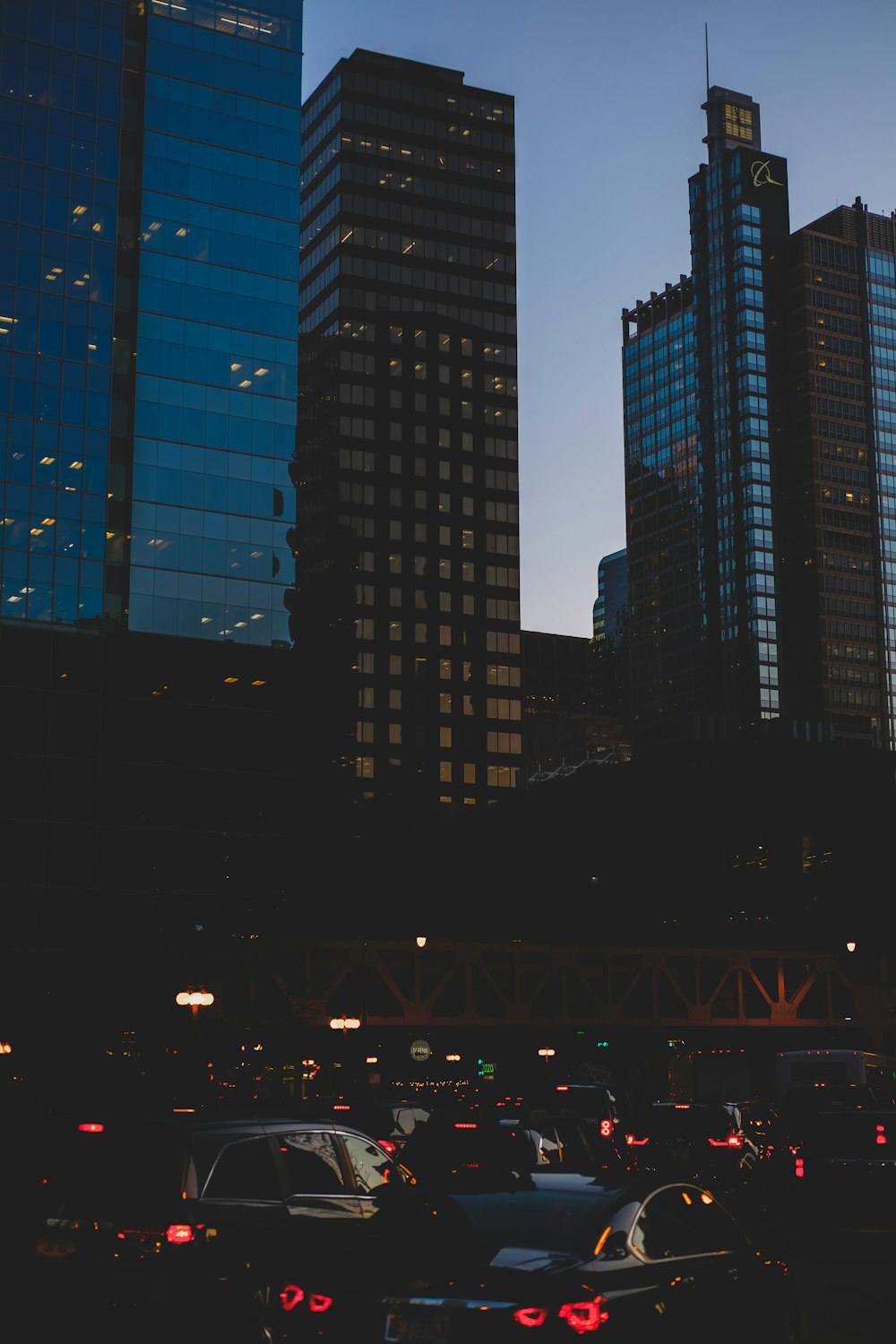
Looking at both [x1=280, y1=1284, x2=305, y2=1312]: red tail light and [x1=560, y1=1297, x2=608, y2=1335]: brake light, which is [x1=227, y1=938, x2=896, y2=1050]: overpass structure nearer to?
[x1=280, y1=1284, x2=305, y2=1312]: red tail light

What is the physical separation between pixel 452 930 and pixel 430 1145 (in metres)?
114

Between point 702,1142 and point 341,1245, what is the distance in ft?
52.1

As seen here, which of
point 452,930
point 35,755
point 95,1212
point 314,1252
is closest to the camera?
point 314,1252

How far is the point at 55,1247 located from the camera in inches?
466

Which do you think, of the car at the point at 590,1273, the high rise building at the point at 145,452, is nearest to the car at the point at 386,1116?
the car at the point at 590,1273

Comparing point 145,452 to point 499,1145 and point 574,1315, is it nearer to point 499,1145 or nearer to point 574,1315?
point 499,1145

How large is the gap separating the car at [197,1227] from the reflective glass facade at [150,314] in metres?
70.0

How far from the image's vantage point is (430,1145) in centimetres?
1734

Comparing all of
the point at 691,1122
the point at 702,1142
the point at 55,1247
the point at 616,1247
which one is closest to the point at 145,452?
the point at 691,1122

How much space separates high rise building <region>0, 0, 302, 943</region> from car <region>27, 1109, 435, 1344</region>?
220 ft

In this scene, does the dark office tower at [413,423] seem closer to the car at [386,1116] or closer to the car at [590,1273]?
the car at [386,1116]

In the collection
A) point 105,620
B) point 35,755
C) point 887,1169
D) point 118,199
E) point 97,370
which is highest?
point 118,199

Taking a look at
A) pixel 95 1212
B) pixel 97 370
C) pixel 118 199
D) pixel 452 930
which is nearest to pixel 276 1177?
pixel 95 1212

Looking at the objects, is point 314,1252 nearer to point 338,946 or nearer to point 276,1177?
point 276,1177
